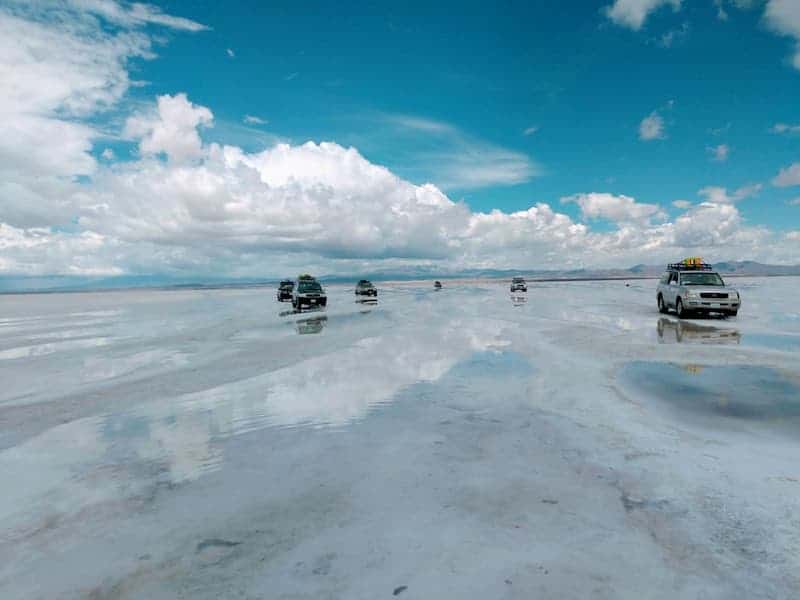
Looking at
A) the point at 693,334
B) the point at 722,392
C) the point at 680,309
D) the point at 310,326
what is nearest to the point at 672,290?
the point at 680,309

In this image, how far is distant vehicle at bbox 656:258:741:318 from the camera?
72.8 ft

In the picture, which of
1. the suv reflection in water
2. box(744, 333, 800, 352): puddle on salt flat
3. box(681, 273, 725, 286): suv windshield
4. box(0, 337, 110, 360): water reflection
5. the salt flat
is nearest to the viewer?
the salt flat

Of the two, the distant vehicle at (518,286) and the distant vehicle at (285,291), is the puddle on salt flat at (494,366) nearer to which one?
the distant vehicle at (285,291)

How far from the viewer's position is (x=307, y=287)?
37625 millimetres

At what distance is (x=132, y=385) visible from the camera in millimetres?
10984

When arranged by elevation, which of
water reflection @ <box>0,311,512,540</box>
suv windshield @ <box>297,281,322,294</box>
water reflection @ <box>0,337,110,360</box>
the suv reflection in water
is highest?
suv windshield @ <box>297,281,322,294</box>

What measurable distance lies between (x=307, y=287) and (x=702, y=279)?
26176 millimetres

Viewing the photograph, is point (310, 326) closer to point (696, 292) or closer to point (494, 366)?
point (494, 366)

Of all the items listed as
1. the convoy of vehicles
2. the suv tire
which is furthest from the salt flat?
the suv tire

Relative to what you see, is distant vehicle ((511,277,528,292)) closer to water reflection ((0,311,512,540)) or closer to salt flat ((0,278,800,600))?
water reflection ((0,311,512,540))

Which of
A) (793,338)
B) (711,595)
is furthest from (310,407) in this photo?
(793,338)

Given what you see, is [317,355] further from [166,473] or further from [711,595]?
[711,595]

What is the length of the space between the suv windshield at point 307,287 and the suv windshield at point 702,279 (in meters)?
24.9

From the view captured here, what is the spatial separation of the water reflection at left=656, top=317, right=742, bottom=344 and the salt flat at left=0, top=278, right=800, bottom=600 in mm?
3405
